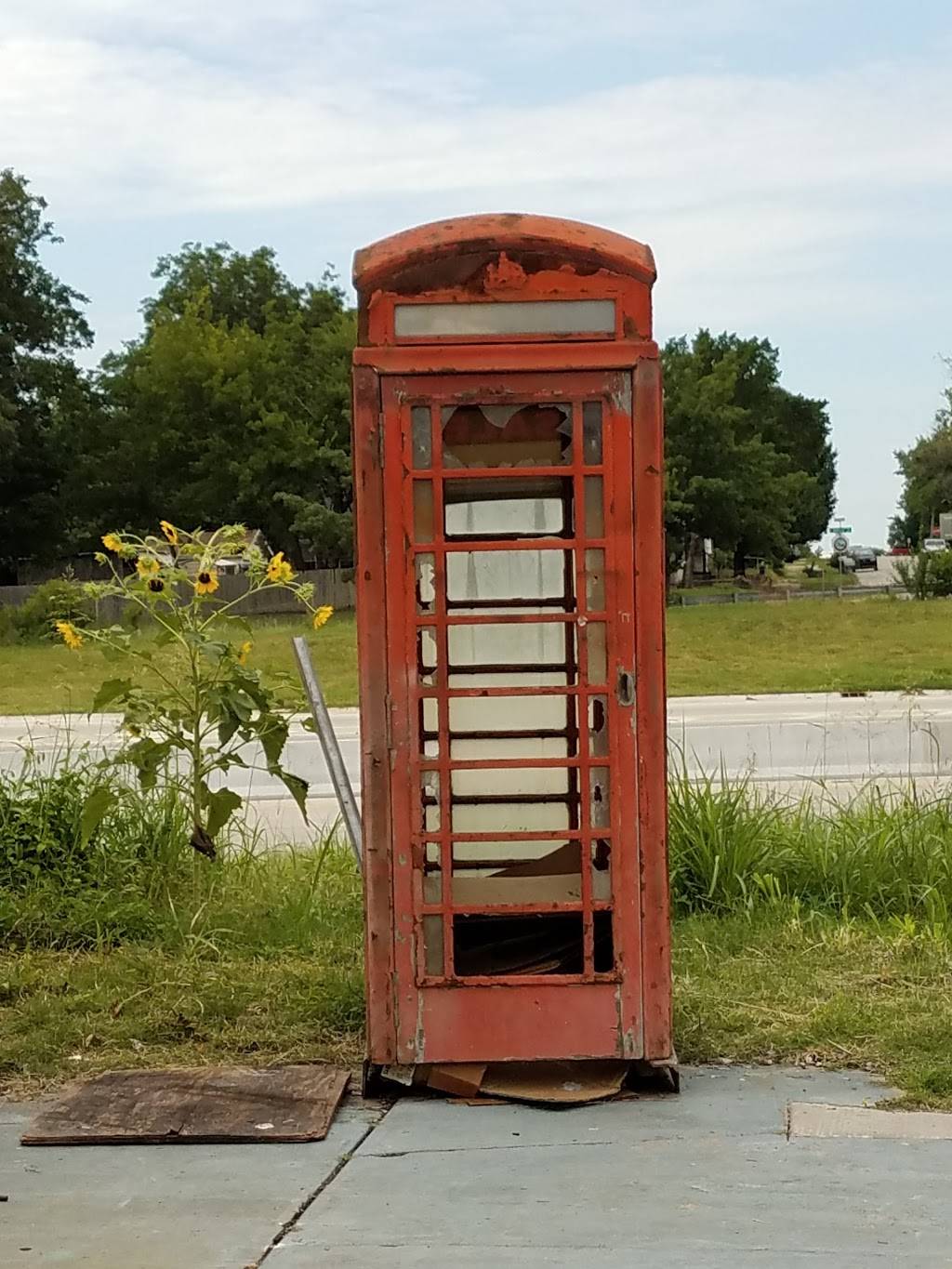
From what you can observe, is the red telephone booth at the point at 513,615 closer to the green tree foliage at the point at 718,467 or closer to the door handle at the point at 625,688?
the door handle at the point at 625,688

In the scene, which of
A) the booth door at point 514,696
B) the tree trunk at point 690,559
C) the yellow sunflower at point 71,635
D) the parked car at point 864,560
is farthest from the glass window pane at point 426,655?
the parked car at point 864,560

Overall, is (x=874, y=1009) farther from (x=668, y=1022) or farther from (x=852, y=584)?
(x=852, y=584)

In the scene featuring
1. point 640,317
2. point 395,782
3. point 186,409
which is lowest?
point 395,782

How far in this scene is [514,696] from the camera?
14.1 ft

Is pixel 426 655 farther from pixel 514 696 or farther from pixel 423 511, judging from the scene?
pixel 423 511

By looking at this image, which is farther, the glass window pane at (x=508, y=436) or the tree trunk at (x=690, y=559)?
the tree trunk at (x=690, y=559)

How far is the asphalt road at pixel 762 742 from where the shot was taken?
10195mm

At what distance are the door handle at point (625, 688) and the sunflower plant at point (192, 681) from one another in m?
1.86

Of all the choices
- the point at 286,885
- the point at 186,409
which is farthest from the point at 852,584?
the point at 286,885

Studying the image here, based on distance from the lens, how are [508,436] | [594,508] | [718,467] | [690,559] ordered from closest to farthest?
[594,508], [508,436], [718,467], [690,559]

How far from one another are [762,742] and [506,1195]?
34.1ft

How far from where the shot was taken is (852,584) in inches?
2438

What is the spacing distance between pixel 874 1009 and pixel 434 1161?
174 centimetres

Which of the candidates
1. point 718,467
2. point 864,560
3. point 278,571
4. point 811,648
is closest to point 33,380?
point 718,467
